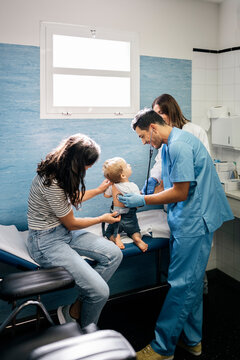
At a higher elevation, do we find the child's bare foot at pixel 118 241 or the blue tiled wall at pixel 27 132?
the blue tiled wall at pixel 27 132

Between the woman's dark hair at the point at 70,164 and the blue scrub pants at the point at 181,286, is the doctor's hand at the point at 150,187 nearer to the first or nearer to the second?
the blue scrub pants at the point at 181,286

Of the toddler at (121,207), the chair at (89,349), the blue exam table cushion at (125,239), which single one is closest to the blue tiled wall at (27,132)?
the blue exam table cushion at (125,239)

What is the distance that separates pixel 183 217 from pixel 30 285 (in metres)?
1.04

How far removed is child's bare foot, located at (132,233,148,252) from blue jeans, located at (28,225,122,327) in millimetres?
231

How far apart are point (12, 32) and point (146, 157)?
4.93ft

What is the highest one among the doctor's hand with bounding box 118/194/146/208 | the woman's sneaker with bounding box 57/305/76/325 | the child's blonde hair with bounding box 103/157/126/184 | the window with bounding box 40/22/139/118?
the window with bounding box 40/22/139/118

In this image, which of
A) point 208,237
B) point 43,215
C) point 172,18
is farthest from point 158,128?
point 172,18

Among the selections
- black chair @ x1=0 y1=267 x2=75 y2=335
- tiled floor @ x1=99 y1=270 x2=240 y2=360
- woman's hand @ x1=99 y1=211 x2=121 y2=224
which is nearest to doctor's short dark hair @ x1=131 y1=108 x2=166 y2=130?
woman's hand @ x1=99 y1=211 x2=121 y2=224

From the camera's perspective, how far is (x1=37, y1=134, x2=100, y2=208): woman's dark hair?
1.98 meters

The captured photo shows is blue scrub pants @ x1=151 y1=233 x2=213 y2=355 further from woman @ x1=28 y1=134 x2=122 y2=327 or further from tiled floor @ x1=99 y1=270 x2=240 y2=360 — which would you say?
woman @ x1=28 y1=134 x2=122 y2=327

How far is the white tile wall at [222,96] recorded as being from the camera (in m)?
3.21

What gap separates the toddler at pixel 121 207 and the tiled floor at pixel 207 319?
68cm

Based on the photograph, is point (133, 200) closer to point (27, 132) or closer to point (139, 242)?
point (139, 242)

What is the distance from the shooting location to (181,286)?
215 centimetres
